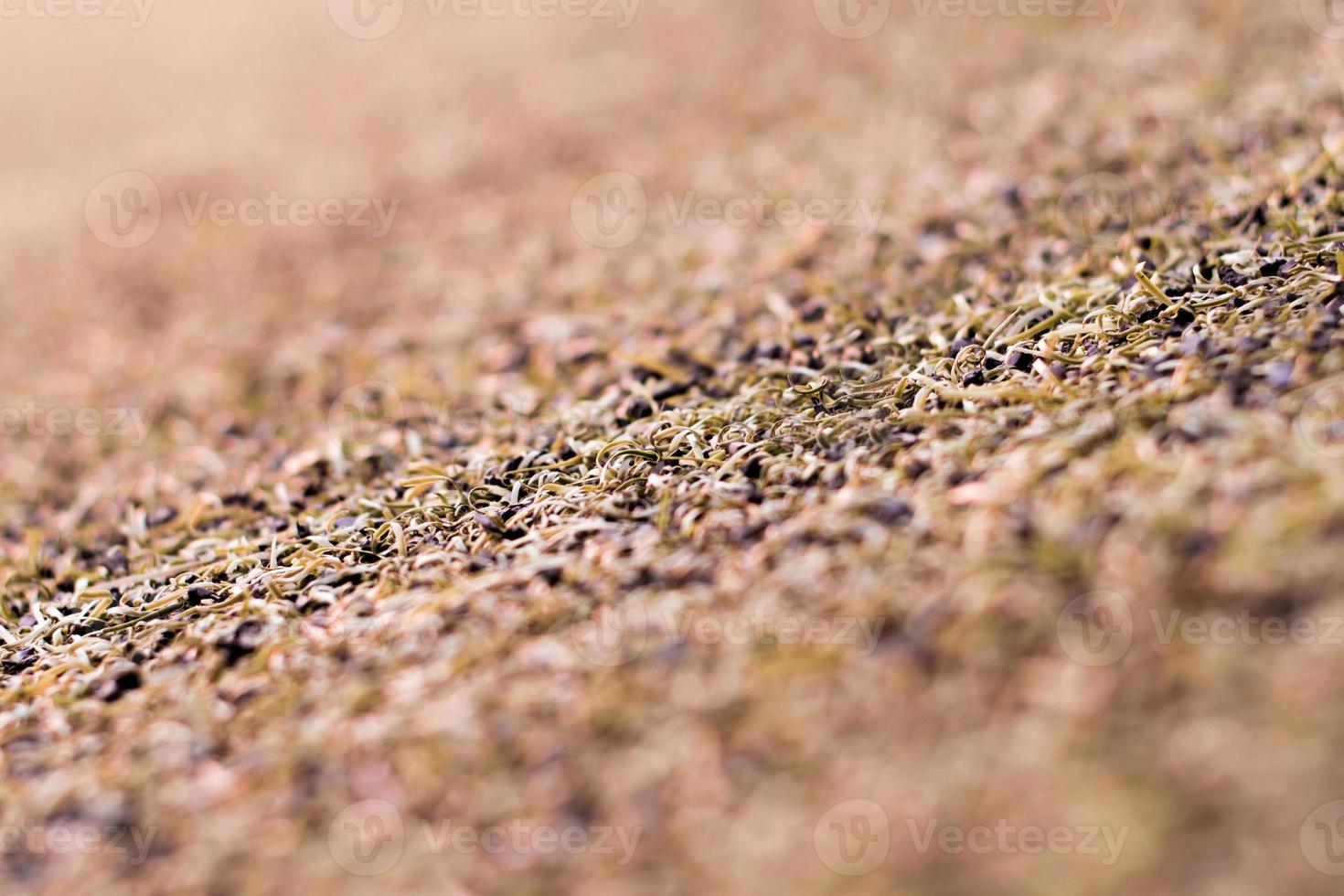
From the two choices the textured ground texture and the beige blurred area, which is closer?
the textured ground texture

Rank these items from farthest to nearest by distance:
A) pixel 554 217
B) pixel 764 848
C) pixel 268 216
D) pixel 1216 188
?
pixel 268 216 < pixel 554 217 < pixel 1216 188 < pixel 764 848

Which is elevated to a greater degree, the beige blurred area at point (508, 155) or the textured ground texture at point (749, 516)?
the beige blurred area at point (508, 155)

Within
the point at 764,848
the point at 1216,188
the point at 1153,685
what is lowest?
the point at 764,848

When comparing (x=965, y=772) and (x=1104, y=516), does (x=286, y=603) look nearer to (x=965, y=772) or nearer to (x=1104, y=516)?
(x=965, y=772)

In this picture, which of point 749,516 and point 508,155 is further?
point 508,155

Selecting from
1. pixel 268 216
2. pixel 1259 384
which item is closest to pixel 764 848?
pixel 1259 384

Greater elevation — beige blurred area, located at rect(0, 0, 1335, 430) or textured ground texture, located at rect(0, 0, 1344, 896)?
beige blurred area, located at rect(0, 0, 1335, 430)

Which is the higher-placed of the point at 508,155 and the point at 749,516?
the point at 508,155

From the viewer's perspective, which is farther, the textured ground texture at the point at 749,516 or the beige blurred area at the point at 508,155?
the beige blurred area at the point at 508,155
